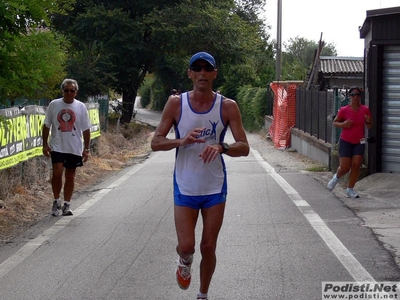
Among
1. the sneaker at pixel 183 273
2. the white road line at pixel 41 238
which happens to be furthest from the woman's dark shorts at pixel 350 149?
the sneaker at pixel 183 273

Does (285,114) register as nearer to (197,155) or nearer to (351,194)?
(351,194)

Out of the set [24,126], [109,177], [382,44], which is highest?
[382,44]

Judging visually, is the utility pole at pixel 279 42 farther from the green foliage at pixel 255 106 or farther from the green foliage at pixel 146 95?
the green foliage at pixel 146 95

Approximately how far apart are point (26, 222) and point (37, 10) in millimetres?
3032

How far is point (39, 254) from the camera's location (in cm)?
791

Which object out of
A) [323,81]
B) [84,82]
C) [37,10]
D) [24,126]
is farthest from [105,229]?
[323,81]

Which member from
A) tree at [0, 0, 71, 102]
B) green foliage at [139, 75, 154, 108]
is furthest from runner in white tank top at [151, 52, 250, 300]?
green foliage at [139, 75, 154, 108]

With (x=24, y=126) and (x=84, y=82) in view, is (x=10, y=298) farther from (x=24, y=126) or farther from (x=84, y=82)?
(x=84, y=82)

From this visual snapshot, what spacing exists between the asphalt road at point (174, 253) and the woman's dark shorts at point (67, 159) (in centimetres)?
71

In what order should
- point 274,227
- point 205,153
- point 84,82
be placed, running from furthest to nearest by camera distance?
point 84,82 → point 274,227 → point 205,153

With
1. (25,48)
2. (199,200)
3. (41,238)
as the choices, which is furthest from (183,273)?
(25,48)

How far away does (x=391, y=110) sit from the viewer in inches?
561

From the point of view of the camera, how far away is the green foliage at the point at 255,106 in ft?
126

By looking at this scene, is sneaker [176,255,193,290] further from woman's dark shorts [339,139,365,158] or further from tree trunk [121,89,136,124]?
tree trunk [121,89,136,124]
